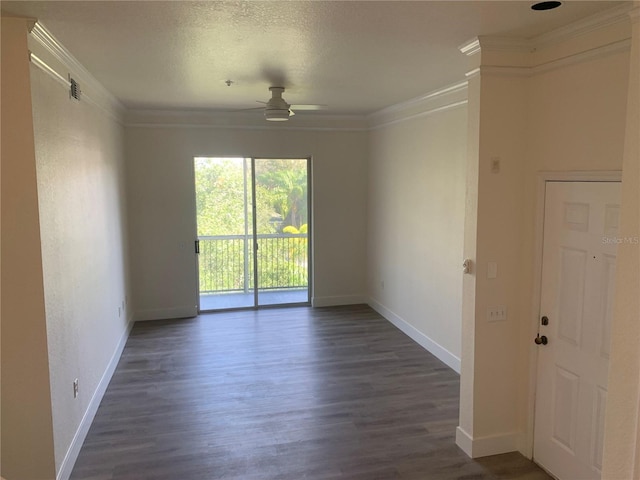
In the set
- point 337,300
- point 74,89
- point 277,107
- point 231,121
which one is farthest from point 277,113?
point 337,300

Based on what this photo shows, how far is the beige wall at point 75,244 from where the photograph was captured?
2.83 metres

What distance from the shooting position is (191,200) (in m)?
6.63

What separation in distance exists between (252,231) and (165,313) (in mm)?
1709

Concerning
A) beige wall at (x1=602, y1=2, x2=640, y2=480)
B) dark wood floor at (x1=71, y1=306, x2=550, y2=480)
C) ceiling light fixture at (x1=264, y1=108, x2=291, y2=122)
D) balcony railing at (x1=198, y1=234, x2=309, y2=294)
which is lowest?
dark wood floor at (x1=71, y1=306, x2=550, y2=480)

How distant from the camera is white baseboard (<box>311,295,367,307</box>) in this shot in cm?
722

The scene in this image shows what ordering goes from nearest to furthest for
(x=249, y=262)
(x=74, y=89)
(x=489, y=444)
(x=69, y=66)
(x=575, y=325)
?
(x=575, y=325) → (x=489, y=444) → (x=69, y=66) → (x=74, y=89) → (x=249, y=262)

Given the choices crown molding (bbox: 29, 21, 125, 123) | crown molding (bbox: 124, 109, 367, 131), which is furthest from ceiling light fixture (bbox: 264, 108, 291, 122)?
crown molding (bbox: 124, 109, 367, 131)

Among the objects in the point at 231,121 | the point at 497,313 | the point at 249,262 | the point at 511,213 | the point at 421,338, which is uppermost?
the point at 231,121

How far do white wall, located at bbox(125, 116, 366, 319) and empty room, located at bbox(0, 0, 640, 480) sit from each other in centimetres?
68

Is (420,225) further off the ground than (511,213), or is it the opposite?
(511,213)

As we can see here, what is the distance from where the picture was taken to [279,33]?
288 cm

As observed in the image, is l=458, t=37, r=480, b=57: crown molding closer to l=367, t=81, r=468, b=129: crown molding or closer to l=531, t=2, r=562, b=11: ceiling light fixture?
l=531, t=2, r=562, b=11: ceiling light fixture

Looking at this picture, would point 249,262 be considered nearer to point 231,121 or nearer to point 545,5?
point 231,121

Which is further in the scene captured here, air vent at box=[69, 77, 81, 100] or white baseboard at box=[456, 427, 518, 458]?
air vent at box=[69, 77, 81, 100]
